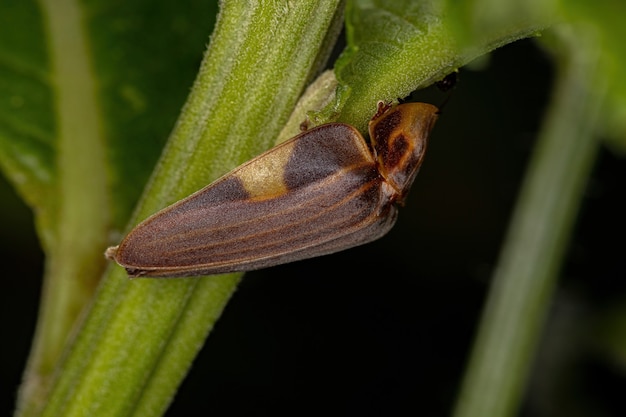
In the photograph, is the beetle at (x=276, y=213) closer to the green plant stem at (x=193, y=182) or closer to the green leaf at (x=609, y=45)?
the green plant stem at (x=193, y=182)

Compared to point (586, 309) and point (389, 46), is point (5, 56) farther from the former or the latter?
point (586, 309)

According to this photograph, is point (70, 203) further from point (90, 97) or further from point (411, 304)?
point (411, 304)

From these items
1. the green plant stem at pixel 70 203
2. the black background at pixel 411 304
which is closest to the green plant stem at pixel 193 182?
the green plant stem at pixel 70 203

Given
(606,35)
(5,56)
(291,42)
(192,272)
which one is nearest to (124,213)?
(5,56)

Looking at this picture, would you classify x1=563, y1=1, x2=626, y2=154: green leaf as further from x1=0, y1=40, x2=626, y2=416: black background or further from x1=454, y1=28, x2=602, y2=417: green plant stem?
x1=0, y1=40, x2=626, y2=416: black background

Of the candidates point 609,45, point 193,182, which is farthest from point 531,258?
point 609,45

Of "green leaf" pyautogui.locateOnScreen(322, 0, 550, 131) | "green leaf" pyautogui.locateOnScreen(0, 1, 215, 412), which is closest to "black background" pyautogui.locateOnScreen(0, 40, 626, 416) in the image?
"green leaf" pyautogui.locateOnScreen(0, 1, 215, 412)
